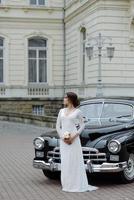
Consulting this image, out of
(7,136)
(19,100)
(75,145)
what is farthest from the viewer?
(19,100)

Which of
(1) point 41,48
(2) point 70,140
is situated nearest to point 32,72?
(1) point 41,48

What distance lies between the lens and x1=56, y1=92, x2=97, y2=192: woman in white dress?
9914mm

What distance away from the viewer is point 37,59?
1416 inches

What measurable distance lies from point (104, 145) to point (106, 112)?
165cm

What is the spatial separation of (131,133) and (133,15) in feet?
58.2

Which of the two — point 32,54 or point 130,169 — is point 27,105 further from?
point 130,169

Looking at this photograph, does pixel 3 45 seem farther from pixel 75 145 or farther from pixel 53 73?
pixel 75 145

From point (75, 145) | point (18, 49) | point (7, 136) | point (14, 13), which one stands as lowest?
point (7, 136)

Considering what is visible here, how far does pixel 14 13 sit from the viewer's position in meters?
35.0

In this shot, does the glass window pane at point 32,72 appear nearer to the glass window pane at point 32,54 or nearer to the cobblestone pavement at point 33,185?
the glass window pane at point 32,54

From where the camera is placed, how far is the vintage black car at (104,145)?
10.3 m

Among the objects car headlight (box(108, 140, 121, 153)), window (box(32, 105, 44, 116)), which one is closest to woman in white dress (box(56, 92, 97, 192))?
car headlight (box(108, 140, 121, 153))

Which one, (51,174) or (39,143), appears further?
(51,174)

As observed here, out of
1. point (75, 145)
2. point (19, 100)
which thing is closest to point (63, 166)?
point (75, 145)
